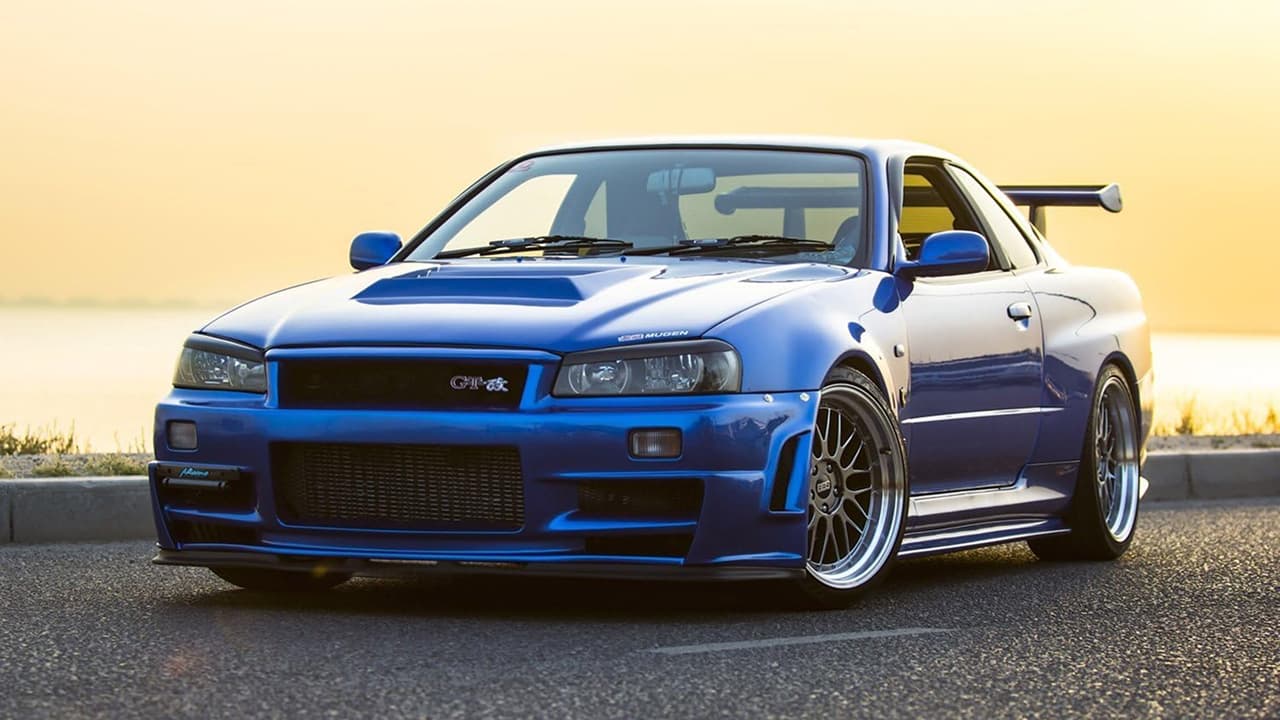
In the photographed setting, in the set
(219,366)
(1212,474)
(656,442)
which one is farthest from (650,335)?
(1212,474)

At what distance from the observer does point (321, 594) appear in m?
7.11

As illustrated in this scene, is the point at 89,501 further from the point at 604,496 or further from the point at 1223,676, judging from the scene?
the point at 1223,676

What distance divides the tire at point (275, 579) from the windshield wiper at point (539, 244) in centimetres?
131

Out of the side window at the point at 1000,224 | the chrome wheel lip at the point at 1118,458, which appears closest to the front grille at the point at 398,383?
the side window at the point at 1000,224

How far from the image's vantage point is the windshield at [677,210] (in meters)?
7.40

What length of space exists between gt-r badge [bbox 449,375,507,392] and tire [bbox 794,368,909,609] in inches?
39.4

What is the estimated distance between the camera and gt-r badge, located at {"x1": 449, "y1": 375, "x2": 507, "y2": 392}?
240 inches

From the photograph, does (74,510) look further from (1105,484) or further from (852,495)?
(1105,484)

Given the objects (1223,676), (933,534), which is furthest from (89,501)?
(1223,676)

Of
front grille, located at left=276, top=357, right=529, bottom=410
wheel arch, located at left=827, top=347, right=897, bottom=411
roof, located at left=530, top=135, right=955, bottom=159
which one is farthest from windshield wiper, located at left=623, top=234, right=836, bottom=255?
front grille, located at left=276, top=357, right=529, bottom=410

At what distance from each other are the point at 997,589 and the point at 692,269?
1647mm

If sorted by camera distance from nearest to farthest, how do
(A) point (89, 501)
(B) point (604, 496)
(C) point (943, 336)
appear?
(B) point (604, 496)
(C) point (943, 336)
(A) point (89, 501)

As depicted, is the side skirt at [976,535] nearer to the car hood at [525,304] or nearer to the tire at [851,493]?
the tire at [851,493]

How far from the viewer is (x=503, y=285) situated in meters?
6.70
